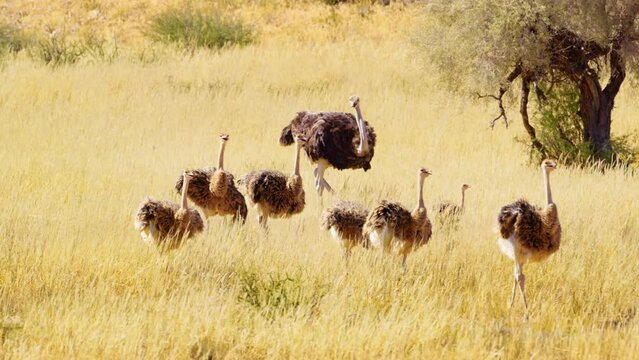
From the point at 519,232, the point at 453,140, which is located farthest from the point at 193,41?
the point at 519,232

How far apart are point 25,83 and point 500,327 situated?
1495 centimetres

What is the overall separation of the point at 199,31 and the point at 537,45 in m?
15.3

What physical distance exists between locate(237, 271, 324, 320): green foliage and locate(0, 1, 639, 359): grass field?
0.9 inches

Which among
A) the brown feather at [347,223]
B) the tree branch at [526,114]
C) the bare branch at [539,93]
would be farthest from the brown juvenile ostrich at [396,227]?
the tree branch at [526,114]

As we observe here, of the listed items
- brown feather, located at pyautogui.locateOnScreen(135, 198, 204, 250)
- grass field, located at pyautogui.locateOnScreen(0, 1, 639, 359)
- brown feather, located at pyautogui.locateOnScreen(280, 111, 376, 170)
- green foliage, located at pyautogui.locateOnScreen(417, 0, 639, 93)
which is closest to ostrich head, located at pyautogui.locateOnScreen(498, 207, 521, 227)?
grass field, located at pyautogui.locateOnScreen(0, 1, 639, 359)

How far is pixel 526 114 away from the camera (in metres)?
16.4

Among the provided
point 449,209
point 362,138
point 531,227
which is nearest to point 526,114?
point 362,138

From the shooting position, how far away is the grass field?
7598 millimetres

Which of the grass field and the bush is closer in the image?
the grass field

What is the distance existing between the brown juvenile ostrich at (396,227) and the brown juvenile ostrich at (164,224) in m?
1.50

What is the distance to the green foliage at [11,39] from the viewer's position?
26.9 meters

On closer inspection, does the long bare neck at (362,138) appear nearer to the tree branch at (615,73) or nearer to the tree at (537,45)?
the tree at (537,45)

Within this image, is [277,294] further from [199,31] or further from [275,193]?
[199,31]

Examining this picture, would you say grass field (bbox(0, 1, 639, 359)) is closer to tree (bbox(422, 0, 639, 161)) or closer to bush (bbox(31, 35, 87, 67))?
tree (bbox(422, 0, 639, 161))
